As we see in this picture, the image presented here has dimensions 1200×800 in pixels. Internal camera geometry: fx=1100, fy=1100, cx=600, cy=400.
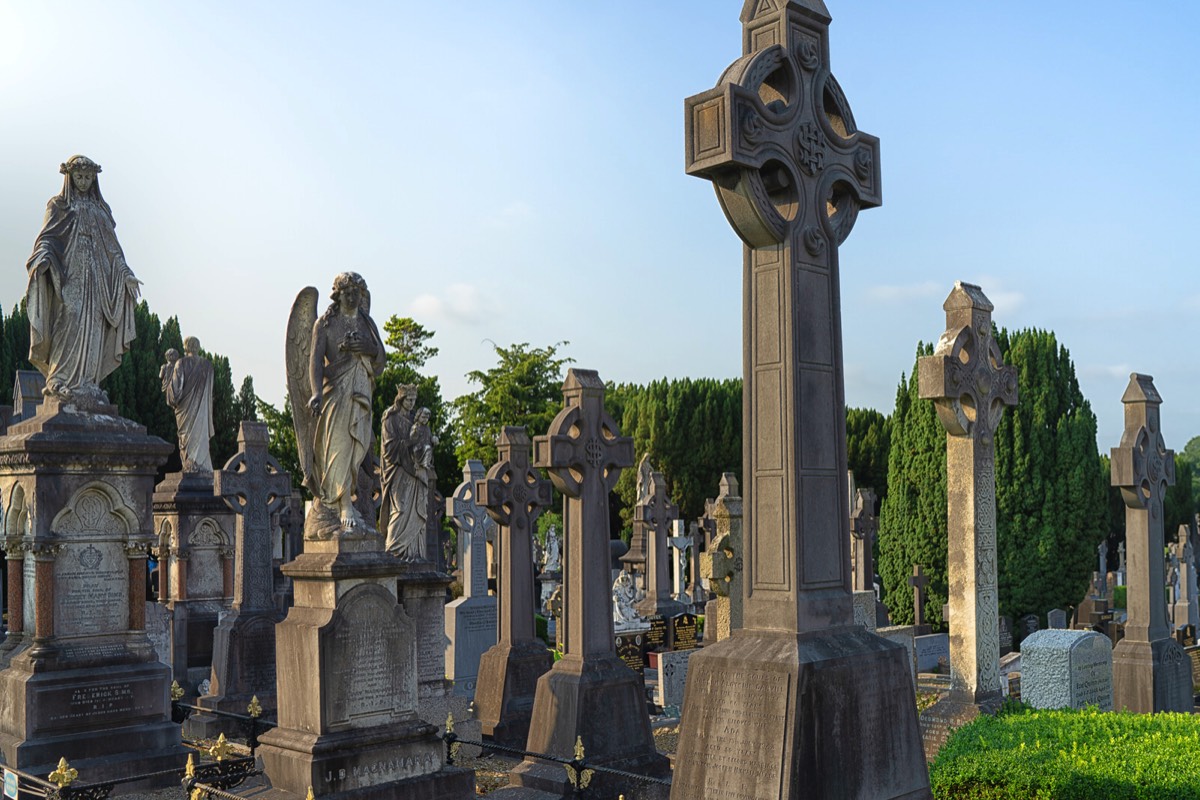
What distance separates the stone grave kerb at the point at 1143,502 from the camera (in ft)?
41.6

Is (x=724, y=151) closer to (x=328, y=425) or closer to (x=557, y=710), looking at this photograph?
(x=328, y=425)

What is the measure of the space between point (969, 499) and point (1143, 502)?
411 cm

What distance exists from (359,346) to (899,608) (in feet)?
58.9

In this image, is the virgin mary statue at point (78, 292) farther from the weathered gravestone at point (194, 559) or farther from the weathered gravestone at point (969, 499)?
the weathered gravestone at point (969, 499)

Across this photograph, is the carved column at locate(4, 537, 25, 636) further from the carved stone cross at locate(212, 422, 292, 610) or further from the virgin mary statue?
the carved stone cross at locate(212, 422, 292, 610)

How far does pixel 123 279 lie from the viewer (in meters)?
10.5

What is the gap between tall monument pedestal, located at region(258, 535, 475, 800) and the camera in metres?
8.46

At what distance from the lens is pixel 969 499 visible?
1004 centimetres

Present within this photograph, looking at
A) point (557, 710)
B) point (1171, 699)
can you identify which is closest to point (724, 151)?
point (557, 710)

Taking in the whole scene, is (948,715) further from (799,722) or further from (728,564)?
(799,722)

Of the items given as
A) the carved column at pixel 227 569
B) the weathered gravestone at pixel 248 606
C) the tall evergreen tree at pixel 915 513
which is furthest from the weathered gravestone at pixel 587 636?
the tall evergreen tree at pixel 915 513

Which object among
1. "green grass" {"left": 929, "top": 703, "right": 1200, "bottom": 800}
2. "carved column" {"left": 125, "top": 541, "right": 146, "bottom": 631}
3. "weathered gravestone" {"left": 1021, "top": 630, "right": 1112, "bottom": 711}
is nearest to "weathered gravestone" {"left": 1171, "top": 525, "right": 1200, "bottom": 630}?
"weathered gravestone" {"left": 1021, "top": 630, "right": 1112, "bottom": 711}

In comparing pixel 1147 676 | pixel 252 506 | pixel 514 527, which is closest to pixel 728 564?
pixel 514 527

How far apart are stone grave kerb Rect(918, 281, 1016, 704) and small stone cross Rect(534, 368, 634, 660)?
10.4ft
